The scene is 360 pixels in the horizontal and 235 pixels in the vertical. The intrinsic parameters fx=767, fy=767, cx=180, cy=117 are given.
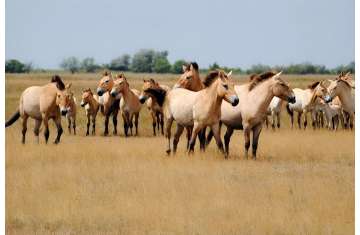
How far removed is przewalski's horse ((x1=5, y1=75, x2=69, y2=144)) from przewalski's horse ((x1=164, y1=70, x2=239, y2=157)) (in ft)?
8.18

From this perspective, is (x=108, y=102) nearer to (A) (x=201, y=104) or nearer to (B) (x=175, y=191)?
(A) (x=201, y=104)

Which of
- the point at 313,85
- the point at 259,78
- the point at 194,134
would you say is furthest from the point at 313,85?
the point at 194,134

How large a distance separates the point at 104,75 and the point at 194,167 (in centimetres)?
782

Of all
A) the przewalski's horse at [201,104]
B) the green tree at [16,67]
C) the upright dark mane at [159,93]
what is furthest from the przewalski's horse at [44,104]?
the green tree at [16,67]

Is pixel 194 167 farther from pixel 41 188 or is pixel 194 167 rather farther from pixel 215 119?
pixel 41 188

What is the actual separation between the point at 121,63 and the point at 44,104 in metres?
4.18

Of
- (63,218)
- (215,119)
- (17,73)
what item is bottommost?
(63,218)

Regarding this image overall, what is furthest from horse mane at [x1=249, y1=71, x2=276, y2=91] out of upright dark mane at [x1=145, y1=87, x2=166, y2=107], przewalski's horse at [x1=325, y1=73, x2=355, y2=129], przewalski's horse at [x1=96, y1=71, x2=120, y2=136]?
przewalski's horse at [x1=96, y1=71, x2=120, y2=136]

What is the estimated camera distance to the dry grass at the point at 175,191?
1001 centimetres

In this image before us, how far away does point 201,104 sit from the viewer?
15.1m

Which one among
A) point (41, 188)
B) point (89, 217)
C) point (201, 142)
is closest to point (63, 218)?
point (89, 217)

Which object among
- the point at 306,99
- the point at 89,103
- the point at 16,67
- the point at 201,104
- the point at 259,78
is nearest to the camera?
the point at 16,67

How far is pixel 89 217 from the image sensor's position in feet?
33.8

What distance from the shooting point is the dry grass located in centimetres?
1001
